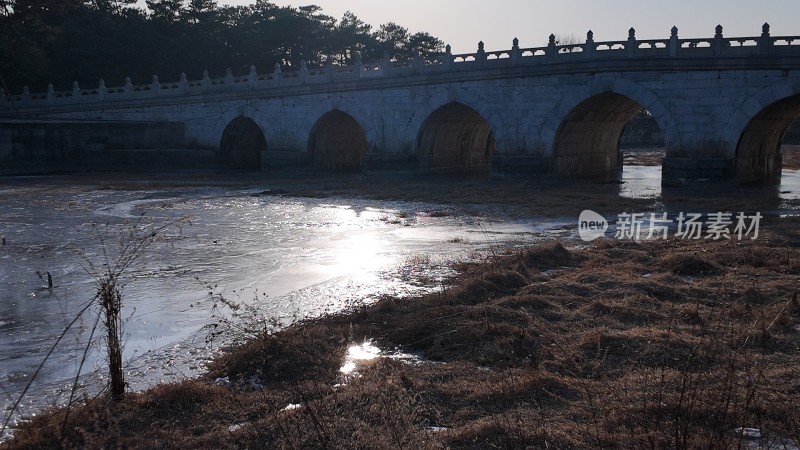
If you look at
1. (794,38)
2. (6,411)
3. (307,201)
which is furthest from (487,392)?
(794,38)

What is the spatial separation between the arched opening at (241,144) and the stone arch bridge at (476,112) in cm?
9

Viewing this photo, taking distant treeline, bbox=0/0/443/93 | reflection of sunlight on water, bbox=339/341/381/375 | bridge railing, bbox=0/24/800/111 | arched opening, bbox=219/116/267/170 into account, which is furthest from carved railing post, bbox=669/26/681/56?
distant treeline, bbox=0/0/443/93

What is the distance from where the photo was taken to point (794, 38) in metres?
22.6

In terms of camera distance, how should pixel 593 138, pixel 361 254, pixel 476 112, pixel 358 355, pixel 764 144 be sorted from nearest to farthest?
pixel 358 355 < pixel 361 254 < pixel 764 144 < pixel 593 138 < pixel 476 112

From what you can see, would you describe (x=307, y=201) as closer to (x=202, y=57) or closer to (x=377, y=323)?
(x=377, y=323)

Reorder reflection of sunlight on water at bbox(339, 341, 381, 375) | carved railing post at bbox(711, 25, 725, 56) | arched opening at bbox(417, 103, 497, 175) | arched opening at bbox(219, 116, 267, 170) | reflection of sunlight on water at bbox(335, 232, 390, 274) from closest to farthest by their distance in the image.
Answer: reflection of sunlight on water at bbox(339, 341, 381, 375) < reflection of sunlight on water at bbox(335, 232, 390, 274) < carved railing post at bbox(711, 25, 725, 56) < arched opening at bbox(417, 103, 497, 175) < arched opening at bbox(219, 116, 267, 170)

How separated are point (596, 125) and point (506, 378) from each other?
27.7 meters

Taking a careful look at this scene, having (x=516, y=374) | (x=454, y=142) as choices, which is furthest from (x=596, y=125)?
(x=516, y=374)

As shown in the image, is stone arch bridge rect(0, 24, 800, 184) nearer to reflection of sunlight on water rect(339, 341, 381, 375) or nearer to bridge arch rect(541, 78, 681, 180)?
bridge arch rect(541, 78, 681, 180)

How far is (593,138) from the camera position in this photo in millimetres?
32531

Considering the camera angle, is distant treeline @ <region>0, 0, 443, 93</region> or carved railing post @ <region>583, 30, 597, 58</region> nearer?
carved railing post @ <region>583, 30, 597, 58</region>

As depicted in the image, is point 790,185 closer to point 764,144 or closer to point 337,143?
point 764,144

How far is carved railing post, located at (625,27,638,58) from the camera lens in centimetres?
2573

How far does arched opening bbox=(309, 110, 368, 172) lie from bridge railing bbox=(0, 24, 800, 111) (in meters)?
2.64
